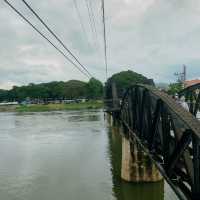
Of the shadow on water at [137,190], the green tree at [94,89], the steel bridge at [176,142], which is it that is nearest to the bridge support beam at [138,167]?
the shadow on water at [137,190]

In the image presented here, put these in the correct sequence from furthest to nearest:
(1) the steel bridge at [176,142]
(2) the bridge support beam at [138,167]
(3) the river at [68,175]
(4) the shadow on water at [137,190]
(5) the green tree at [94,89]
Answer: (5) the green tree at [94,89] → (2) the bridge support beam at [138,167] → (3) the river at [68,175] → (4) the shadow on water at [137,190] → (1) the steel bridge at [176,142]

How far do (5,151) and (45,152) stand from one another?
609 cm

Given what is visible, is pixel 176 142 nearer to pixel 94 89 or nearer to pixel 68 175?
pixel 68 175

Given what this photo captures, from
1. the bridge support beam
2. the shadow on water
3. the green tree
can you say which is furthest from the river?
the green tree

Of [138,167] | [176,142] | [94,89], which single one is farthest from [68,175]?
[94,89]

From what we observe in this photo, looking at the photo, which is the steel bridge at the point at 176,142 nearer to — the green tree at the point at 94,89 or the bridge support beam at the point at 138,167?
the bridge support beam at the point at 138,167

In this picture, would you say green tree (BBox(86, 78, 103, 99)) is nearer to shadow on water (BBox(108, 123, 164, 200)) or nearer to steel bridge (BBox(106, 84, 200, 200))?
shadow on water (BBox(108, 123, 164, 200))

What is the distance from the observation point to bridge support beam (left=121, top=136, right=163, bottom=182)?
961 inches

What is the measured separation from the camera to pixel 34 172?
30.7 meters

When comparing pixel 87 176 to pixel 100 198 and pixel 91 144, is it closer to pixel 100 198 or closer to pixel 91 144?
pixel 100 198

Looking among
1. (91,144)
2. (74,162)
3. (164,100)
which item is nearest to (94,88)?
(91,144)

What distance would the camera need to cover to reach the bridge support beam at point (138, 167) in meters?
24.4

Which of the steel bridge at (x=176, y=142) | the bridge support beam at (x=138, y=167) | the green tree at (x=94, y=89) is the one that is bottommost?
the bridge support beam at (x=138, y=167)

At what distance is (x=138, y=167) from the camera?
24531 millimetres
